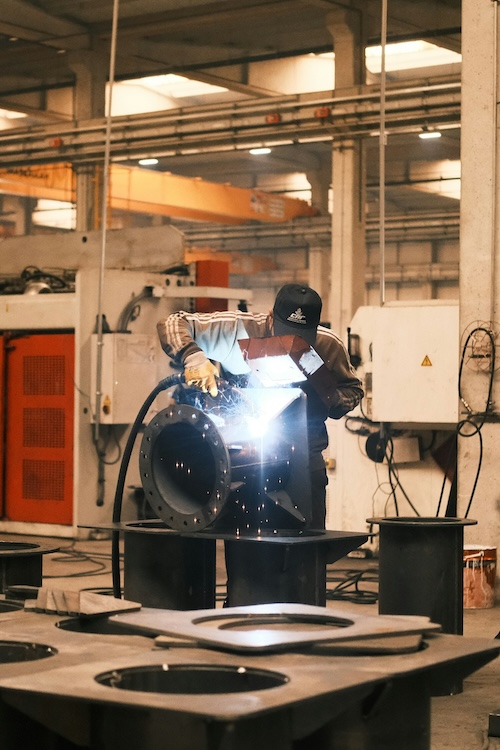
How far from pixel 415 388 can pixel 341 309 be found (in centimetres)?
374

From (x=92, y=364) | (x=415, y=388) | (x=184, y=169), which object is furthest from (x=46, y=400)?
(x=184, y=169)

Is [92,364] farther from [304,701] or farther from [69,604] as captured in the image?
[304,701]

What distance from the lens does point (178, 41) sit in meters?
11.2

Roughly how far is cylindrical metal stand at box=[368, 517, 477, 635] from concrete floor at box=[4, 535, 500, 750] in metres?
0.25

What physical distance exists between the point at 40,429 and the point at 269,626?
18.8ft

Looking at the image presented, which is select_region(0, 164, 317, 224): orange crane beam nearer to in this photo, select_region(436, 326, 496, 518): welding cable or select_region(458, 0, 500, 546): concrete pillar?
select_region(458, 0, 500, 546): concrete pillar

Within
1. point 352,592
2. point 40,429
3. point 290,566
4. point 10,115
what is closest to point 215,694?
point 290,566

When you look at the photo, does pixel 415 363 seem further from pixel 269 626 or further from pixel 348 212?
pixel 269 626

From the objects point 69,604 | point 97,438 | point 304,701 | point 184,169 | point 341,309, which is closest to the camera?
point 304,701

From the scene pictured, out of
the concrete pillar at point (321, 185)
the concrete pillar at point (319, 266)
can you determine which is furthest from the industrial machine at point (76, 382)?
the concrete pillar at point (319, 266)

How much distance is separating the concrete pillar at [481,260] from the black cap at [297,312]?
2223 mm

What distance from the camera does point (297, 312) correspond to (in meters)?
3.38

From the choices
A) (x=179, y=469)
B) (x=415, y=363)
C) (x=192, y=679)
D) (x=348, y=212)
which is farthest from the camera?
(x=348, y=212)

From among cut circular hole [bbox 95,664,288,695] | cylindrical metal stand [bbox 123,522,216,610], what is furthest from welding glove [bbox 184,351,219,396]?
cut circular hole [bbox 95,664,288,695]
